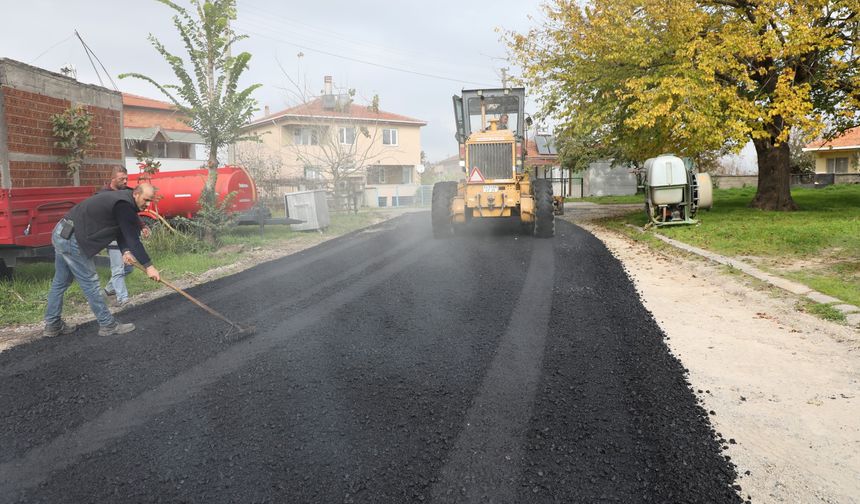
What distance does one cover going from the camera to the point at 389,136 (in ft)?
126

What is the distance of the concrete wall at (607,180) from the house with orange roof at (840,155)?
12174mm

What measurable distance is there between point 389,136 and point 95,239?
34.0 meters

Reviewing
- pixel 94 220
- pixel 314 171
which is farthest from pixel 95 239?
pixel 314 171

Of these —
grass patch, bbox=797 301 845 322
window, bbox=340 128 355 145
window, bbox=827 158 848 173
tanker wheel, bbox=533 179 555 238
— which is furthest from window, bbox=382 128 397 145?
grass patch, bbox=797 301 845 322

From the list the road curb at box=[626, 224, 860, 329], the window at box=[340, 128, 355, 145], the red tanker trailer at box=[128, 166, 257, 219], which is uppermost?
the window at box=[340, 128, 355, 145]

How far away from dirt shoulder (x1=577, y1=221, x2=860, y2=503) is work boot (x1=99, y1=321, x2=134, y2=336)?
5.19 meters

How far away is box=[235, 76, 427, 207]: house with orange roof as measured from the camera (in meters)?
23.2

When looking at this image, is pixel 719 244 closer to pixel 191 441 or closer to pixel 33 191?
pixel 191 441

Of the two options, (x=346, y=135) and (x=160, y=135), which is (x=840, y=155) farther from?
(x=160, y=135)

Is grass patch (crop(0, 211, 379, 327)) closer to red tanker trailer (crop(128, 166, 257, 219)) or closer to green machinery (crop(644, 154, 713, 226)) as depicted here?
red tanker trailer (crop(128, 166, 257, 219))

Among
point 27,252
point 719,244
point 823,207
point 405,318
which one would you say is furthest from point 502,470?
point 823,207

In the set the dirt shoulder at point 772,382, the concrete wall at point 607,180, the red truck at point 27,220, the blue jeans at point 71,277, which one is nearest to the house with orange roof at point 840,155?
the concrete wall at point 607,180

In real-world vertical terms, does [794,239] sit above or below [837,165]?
below

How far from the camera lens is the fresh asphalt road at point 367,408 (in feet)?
9.18
